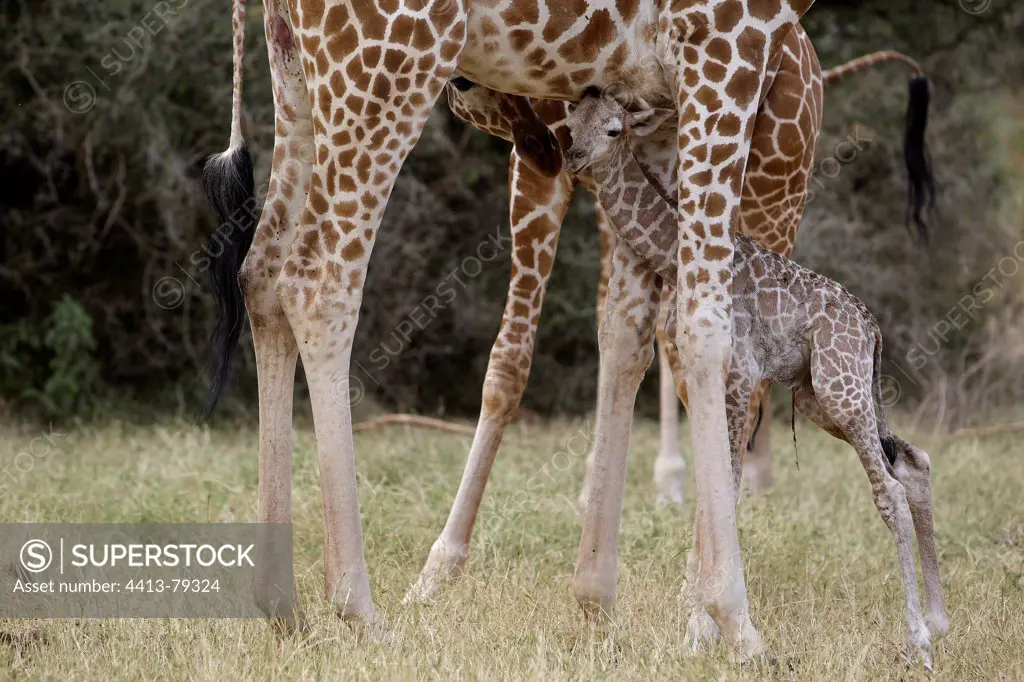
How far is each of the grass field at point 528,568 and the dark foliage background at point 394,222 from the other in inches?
65.1

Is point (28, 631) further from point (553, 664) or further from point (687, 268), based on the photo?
point (687, 268)

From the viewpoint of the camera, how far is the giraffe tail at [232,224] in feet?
14.7

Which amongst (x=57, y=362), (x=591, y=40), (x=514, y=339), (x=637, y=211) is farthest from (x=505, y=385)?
(x=57, y=362)

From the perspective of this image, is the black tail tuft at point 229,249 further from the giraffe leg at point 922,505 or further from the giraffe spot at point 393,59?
the giraffe leg at point 922,505

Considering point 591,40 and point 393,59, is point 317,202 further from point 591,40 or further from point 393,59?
point 591,40

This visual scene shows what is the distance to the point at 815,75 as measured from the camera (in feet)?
19.9

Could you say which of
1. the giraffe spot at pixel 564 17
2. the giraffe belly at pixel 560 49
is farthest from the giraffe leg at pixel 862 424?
the giraffe spot at pixel 564 17

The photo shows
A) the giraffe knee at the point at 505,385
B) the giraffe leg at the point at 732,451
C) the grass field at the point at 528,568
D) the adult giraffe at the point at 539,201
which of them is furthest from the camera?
the giraffe knee at the point at 505,385

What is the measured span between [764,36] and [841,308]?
3.30 feet

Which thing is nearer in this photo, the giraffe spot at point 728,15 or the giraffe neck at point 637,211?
the giraffe spot at point 728,15

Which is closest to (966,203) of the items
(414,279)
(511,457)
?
(414,279)

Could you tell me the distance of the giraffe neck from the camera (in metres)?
4.39

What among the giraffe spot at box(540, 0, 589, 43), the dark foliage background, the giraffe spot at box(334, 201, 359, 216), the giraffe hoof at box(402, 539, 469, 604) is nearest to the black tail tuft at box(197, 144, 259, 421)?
the giraffe spot at box(334, 201, 359, 216)

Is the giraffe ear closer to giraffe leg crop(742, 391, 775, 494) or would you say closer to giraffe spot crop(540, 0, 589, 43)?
giraffe spot crop(540, 0, 589, 43)
